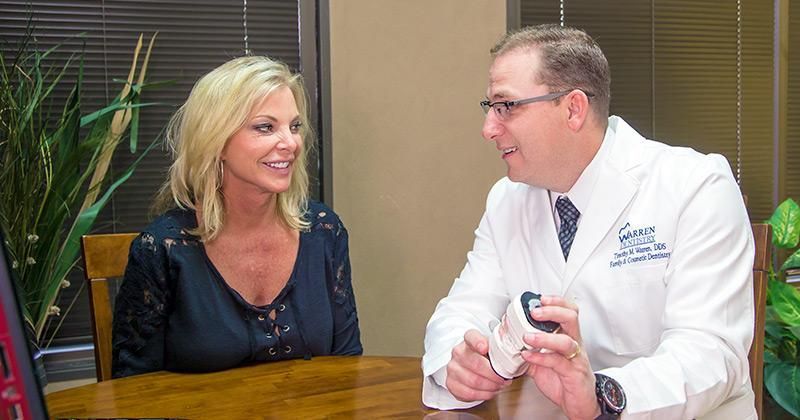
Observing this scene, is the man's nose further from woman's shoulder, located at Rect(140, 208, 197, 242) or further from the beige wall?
the beige wall

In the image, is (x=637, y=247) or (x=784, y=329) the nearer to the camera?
(x=637, y=247)

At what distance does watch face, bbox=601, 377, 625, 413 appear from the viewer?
1387mm

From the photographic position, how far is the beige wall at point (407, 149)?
3.41m

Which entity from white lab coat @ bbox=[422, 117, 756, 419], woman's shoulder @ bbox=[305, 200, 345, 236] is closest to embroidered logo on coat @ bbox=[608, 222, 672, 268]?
white lab coat @ bbox=[422, 117, 756, 419]

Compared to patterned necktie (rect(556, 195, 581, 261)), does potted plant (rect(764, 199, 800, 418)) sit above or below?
→ below

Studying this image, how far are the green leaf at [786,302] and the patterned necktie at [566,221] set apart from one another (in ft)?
5.59

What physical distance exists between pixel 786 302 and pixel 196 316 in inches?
90.0

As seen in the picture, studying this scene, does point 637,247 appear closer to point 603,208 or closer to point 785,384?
point 603,208

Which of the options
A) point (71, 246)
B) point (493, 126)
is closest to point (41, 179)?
point (71, 246)

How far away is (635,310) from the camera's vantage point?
1738 mm

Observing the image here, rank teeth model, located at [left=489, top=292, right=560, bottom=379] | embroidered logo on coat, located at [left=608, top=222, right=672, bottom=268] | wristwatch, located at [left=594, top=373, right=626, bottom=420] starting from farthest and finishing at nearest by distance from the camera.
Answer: embroidered logo on coat, located at [left=608, top=222, right=672, bottom=268]
wristwatch, located at [left=594, top=373, right=626, bottom=420]
teeth model, located at [left=489, top=292, right=560, bottom=379]

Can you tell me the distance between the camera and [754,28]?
13.9 ft

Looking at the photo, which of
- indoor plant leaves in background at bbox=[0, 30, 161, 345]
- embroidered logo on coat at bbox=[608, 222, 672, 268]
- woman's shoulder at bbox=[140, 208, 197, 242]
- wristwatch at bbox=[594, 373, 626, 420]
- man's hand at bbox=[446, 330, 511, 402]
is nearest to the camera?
wristwatch at bbox=[594, 373, 626, 420]

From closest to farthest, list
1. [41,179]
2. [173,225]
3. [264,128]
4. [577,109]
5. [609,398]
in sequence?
[609,398], [577,109], [173,225], [264,128], [41,179]
